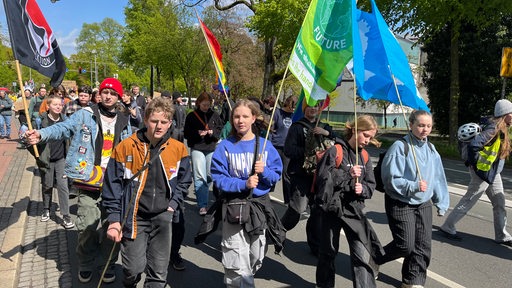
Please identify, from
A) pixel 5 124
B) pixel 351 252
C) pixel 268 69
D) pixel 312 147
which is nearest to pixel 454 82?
pixel 268 69

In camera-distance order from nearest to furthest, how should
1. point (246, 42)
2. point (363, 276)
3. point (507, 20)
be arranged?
point (363, 276)
point (507, 20)
point (246, 42)

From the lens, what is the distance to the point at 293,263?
14.9 feet

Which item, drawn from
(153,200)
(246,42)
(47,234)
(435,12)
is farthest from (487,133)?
(246,42)

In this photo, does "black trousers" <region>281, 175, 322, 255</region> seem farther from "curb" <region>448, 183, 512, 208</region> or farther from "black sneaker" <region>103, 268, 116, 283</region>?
"curb" <region>448, 183, 512, 208</region>

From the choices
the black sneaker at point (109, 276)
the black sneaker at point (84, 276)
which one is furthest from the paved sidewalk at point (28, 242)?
the black sneaker at point (109, 276)

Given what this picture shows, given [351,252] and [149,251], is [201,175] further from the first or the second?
[351,252]

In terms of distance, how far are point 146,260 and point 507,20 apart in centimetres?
2146

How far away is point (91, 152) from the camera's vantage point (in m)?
3.95

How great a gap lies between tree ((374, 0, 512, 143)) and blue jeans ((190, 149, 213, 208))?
11118 millimetres

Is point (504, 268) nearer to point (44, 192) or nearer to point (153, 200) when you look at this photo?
point (153, 200)

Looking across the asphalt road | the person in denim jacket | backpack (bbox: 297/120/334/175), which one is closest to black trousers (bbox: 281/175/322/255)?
backpack (bbox: 297/120/334/175)

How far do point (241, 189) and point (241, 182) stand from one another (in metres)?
0.05

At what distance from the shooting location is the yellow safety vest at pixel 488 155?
16.5 feet

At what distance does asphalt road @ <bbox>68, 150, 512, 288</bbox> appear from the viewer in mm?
4098
